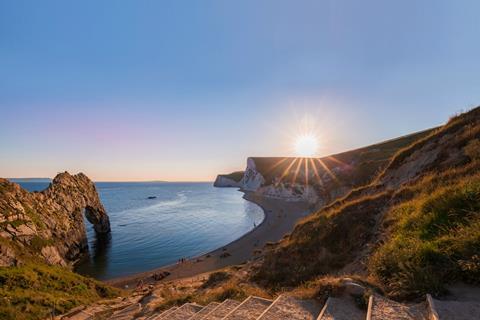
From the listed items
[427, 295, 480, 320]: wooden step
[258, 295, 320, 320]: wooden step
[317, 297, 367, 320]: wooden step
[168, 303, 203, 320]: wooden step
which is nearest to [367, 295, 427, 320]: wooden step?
[427, 295, 480, 320]: wooden step

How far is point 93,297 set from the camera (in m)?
19.3

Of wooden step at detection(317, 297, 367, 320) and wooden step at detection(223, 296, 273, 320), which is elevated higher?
wooden step at detection(317, 297, 367, 320)

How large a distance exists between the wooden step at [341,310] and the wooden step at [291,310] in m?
0.34

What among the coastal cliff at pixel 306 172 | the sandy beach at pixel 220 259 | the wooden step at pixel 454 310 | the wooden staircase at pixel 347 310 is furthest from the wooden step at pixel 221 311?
the coastal cliff at pixel 306 172

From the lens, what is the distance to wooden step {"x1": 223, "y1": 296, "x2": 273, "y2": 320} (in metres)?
4.61

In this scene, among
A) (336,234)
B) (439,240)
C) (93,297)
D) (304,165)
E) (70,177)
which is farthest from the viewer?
(304,165)

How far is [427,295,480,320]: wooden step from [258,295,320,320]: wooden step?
1.83 metres

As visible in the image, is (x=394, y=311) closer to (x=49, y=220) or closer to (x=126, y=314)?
(x=126, y=314)

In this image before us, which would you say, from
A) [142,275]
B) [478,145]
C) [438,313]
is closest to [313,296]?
[438,313]

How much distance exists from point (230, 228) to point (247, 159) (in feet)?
344

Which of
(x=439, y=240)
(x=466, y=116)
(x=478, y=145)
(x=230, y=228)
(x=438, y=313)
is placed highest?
(x=466, y=116)

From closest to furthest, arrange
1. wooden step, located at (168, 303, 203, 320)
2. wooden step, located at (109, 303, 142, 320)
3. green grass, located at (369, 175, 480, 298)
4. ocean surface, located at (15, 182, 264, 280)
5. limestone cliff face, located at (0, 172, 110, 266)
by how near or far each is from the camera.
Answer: green grass, located at (369, 175, 480, 298) < wooden step, located at (168, 303, 203, 320) < wooden step, located at (109, 303, 142, 320) < limestone cliff face, located at (0, 172, 110, 266) < ocean surface, located at (15, 182, 264, 280)

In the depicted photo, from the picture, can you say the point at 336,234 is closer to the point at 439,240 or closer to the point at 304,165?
the point at 439,240

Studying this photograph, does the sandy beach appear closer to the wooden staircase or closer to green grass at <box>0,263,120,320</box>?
green grass at <box>0,263,120,320</box>
